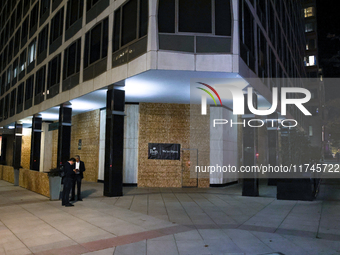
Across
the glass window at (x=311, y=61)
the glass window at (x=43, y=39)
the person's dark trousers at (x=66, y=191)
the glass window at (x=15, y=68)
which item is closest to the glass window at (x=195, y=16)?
the person's dark trousers at (x=66, y=191)

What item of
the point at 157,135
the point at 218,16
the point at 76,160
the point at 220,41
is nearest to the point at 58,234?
the point at 76,160

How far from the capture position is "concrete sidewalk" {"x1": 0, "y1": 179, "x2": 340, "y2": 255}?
6234 millimetres

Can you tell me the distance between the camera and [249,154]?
1466 centimetres

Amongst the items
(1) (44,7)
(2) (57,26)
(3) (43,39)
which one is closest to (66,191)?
(2) (57,26)

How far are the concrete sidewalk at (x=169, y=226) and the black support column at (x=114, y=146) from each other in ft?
3.24

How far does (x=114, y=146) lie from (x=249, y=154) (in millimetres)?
6717

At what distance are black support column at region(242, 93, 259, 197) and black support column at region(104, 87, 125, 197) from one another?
20.2 feet

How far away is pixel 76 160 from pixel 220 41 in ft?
26.3

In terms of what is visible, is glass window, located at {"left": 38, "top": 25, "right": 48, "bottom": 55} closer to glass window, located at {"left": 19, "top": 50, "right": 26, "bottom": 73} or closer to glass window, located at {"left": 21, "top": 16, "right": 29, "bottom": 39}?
glass window, located at {"left": 19, "top": 50, "right": 26, "bottom": 73}

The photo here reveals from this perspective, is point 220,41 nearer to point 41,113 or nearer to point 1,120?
point 41,113

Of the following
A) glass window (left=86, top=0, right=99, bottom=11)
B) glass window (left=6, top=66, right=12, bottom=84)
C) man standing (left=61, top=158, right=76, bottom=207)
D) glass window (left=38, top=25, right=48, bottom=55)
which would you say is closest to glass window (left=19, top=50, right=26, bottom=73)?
glass window (left=6, top=66, right=12, bottom=84)

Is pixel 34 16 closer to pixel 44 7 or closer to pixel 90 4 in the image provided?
pixel 44 7

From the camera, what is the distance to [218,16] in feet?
41.0

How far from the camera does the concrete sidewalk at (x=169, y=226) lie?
623 cm
